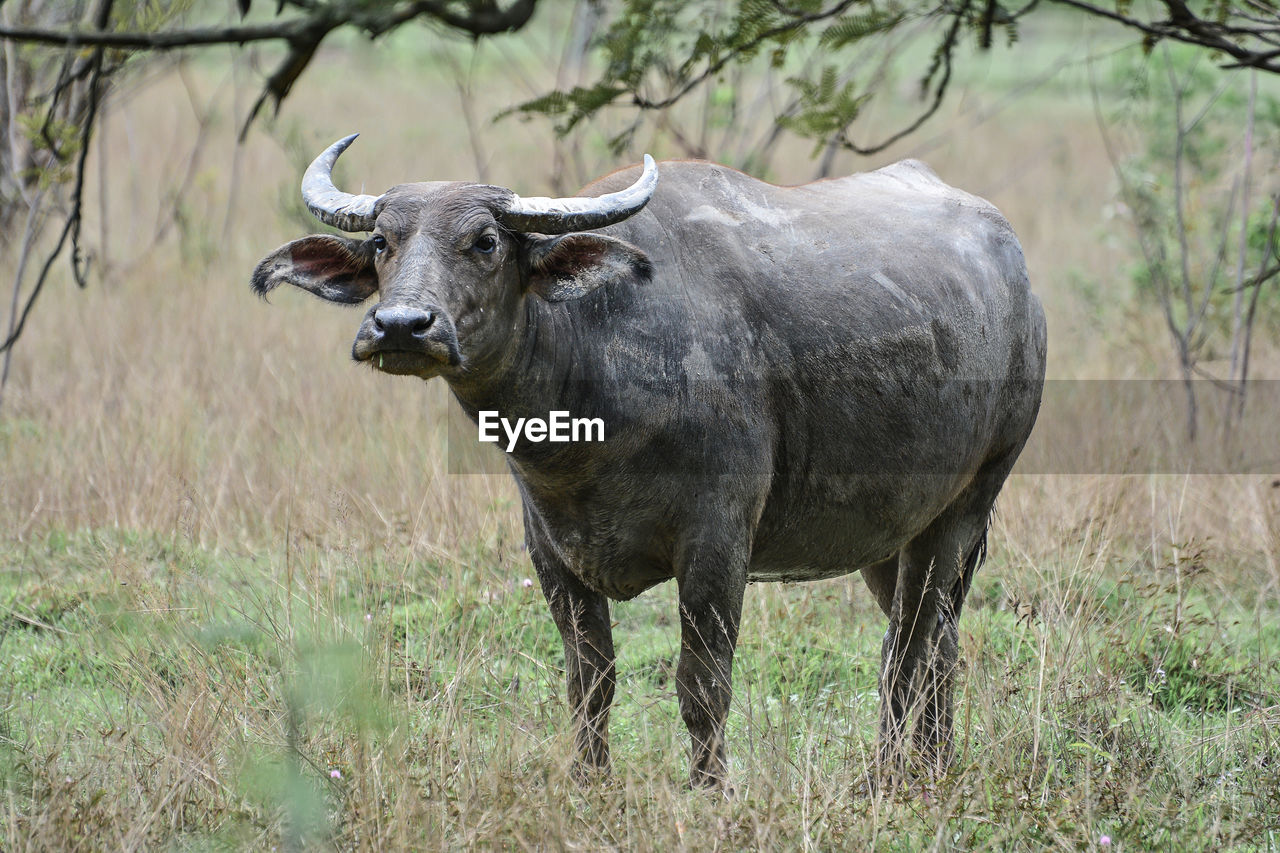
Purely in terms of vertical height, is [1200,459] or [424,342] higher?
[424,342]

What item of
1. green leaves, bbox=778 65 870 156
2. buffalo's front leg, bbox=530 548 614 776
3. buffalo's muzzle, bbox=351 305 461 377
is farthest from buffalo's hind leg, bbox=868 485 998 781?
buffalo's muzzle, bbox=351 305 461 377

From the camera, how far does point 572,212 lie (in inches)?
130

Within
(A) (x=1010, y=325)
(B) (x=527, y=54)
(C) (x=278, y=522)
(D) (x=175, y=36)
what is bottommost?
(C) (x=278, y=522)

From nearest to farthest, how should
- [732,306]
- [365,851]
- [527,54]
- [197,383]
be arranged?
[365,851], [732,306], [197,383], [527,54]

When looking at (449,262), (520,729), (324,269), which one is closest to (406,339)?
(449,262)

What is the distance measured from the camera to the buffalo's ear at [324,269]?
347cm

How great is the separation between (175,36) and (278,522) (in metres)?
4.12

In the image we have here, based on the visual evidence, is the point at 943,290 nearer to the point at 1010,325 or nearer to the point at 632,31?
the point at 1010,325

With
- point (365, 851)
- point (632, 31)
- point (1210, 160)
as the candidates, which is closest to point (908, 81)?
point (1210, 160)

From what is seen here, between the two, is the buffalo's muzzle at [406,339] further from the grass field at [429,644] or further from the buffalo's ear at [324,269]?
the grass field at [429,644]

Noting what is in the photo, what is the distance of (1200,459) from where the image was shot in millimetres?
6848

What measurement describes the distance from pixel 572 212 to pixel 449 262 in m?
0.36

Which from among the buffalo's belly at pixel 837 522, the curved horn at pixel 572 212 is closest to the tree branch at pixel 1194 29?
the curved horn at pixel 572 212

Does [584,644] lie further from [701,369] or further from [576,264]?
[576,264]
